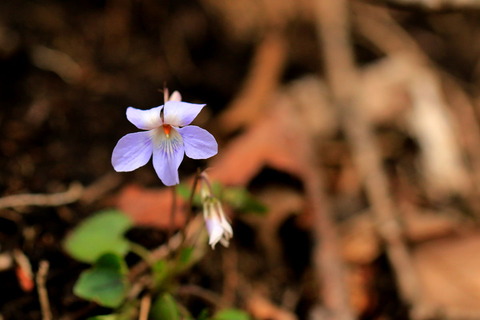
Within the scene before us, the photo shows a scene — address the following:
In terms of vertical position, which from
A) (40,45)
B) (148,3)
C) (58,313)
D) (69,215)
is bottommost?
(58,313)

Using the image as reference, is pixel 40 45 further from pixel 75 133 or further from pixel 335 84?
pixel 335 84

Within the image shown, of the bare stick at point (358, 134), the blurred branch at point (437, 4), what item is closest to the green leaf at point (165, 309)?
the bare stick at point (358, 134)

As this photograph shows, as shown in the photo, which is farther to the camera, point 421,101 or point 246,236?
point 421,101

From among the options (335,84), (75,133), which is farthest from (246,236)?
(335,84)

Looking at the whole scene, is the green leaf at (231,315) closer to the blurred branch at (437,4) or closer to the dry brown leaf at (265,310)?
the dry brown leaf at (265,310)

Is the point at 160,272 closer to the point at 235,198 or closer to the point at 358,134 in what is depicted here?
the point at 235,198

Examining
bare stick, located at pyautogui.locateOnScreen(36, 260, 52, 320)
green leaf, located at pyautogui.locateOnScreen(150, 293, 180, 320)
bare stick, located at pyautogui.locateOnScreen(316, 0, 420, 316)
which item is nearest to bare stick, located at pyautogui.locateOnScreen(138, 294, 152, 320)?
green leaf, located at pyautogui.locateOnScreen(150, 293, 180, 320)

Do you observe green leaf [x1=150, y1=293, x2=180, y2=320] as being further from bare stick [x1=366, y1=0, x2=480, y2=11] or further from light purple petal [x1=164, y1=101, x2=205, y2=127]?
bare stick [x1=366, y1=0, x2=480, y2=11]
